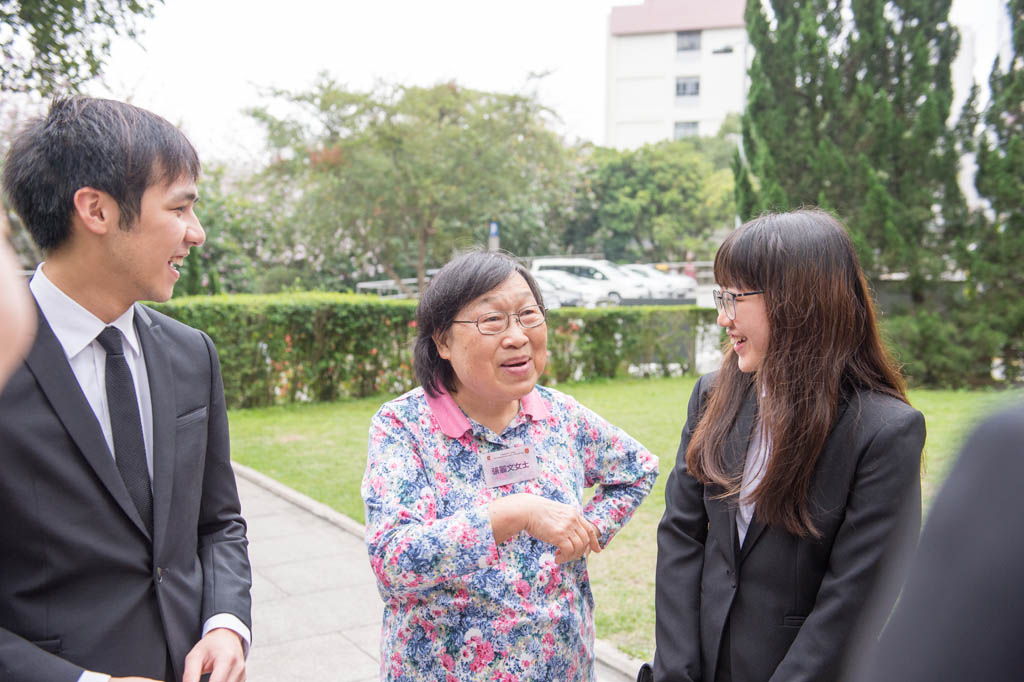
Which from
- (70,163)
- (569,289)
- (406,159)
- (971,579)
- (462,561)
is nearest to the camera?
(971,579)

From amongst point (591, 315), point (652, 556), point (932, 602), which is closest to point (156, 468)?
point (932, 602)

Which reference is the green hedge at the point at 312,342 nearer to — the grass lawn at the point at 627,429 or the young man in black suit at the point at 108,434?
the grass lawn at the point at 627,429

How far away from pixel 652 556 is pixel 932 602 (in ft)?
14.9

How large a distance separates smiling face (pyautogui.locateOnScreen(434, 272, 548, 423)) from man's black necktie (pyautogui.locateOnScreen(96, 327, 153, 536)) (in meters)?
0.77

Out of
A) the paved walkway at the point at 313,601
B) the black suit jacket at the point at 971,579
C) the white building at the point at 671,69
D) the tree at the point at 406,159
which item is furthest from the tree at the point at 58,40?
the white building at the point at 671,69

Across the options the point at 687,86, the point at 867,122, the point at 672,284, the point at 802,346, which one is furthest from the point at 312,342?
the point at 687,86

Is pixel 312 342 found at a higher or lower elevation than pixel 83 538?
lower

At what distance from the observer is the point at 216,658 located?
5.61 ft

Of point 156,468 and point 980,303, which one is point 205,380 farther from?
point 980,303

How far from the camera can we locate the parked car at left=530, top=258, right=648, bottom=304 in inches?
1167

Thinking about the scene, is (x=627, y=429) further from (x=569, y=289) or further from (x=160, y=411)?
(x=569, y=289)

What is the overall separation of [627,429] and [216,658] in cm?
732

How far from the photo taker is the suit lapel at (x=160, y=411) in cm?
163

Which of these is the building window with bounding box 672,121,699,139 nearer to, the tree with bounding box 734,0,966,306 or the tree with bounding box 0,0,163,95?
the tree with bounding box 734,0,966,306
